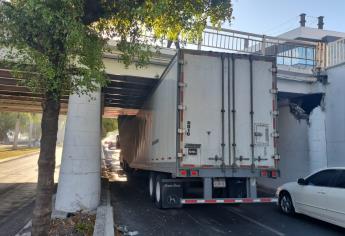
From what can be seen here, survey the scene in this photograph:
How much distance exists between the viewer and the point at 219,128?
9508mm

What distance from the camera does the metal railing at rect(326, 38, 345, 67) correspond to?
14.7 meters

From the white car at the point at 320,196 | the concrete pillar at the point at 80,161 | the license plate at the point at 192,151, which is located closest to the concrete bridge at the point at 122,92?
the concrete pillar at the point at 80,161

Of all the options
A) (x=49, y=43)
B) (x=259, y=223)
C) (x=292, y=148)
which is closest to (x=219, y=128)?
(x=259, y=223)

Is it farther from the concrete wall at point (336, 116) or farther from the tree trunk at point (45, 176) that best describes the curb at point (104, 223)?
the concrete wall at point (336, 116)

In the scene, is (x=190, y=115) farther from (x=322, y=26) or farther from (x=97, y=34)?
(x=322, y=26)

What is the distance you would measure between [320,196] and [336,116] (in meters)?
6.21

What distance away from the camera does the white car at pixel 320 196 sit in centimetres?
859

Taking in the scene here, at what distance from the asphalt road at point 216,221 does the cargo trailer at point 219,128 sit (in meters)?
0.66

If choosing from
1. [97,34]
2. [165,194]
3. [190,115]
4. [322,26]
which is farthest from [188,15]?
[322,26]

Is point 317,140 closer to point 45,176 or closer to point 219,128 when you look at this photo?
point 219,128

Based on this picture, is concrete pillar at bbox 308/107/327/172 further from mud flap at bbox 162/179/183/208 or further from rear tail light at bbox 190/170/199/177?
rear tail light at bbox 190/170/199/177

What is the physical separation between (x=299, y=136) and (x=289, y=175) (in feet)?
5.72

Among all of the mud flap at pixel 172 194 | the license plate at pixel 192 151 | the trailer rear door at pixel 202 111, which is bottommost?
the mud flap at pixel 172 194

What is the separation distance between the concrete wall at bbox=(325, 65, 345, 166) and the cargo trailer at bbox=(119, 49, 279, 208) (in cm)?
561
